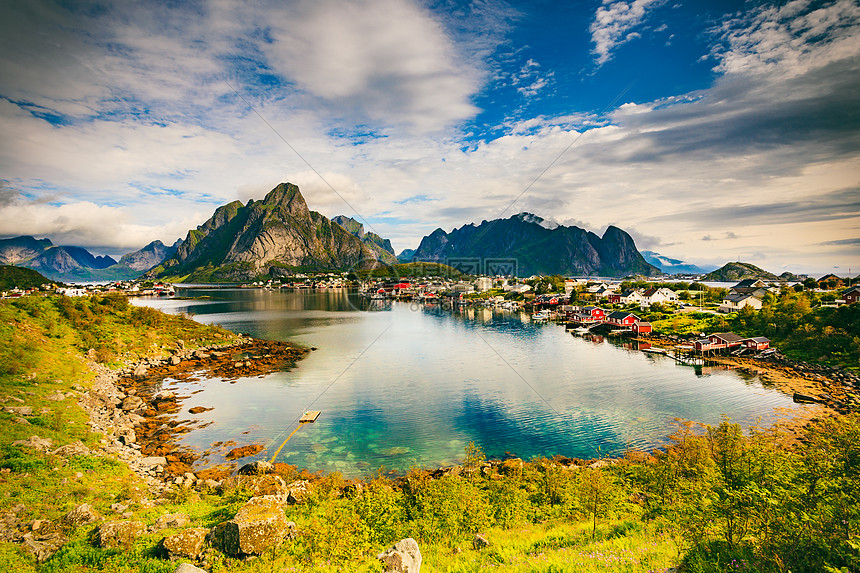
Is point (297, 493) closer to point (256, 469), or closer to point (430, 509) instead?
point (256, 469)

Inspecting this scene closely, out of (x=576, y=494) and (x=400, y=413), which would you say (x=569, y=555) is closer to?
(x=576, y=494)

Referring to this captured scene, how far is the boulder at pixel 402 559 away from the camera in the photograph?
26.9ft

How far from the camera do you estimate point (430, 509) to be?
12.1 meters

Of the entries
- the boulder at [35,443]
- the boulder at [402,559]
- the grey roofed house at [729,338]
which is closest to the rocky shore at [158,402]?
the boulder at [35,443]

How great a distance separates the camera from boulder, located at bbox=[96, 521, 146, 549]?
915 centimetres

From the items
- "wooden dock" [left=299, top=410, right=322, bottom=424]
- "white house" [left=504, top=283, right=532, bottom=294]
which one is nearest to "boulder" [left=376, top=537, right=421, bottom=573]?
"wooden dock" [left=299, top=410, right=322, bottom=424]

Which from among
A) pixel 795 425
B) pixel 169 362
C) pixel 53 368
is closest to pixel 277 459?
pixel 53 368

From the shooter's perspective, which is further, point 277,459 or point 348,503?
point 277,459

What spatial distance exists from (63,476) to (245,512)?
27.8 feet

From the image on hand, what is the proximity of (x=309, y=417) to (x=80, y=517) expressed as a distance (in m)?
15.9

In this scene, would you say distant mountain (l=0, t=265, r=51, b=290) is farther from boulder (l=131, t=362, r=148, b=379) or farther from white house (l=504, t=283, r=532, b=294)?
white house (l=504, t=283, r=532, b=294)

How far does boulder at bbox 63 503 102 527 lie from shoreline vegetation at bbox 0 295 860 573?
0.09 feet

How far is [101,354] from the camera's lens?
109ft

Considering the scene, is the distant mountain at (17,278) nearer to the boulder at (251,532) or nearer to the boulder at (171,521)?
the boulder at (171,521)
